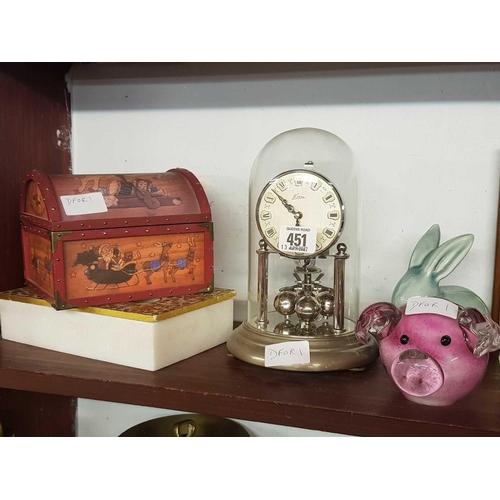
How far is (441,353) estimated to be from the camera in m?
0.78

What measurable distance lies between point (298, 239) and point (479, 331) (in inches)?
12.3

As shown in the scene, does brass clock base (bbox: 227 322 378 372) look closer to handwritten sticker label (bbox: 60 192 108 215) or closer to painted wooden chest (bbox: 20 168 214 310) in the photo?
painted wooden chest (bbox: 20 168 214 310)

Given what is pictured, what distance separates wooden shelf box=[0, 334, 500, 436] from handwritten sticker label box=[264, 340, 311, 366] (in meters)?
0.02

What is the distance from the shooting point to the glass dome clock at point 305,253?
93 cm

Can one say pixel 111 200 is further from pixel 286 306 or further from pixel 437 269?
pixel 437 269

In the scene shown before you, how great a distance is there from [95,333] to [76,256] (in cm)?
13

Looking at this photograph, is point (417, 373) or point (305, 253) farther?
point (305, 253)

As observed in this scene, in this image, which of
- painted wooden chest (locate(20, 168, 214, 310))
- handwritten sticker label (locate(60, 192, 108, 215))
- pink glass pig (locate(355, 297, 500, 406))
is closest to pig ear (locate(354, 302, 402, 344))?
pink glass pig (locate(355, 297, 500, 406))

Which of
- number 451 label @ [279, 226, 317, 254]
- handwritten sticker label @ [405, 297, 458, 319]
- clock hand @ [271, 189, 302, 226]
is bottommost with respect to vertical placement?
handwritten sticker label @ [405, 297, 458, 319]

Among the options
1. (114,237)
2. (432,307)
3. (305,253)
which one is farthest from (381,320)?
(114,237)

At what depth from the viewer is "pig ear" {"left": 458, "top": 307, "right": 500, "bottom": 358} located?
0.77 m

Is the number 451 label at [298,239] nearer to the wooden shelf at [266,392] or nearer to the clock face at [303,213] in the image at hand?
the clock face at [303,213]

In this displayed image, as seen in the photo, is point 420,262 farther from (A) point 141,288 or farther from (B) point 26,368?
(B) point 26,368

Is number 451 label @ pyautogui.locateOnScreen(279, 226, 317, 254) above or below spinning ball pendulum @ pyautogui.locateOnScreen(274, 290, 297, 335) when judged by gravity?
above
